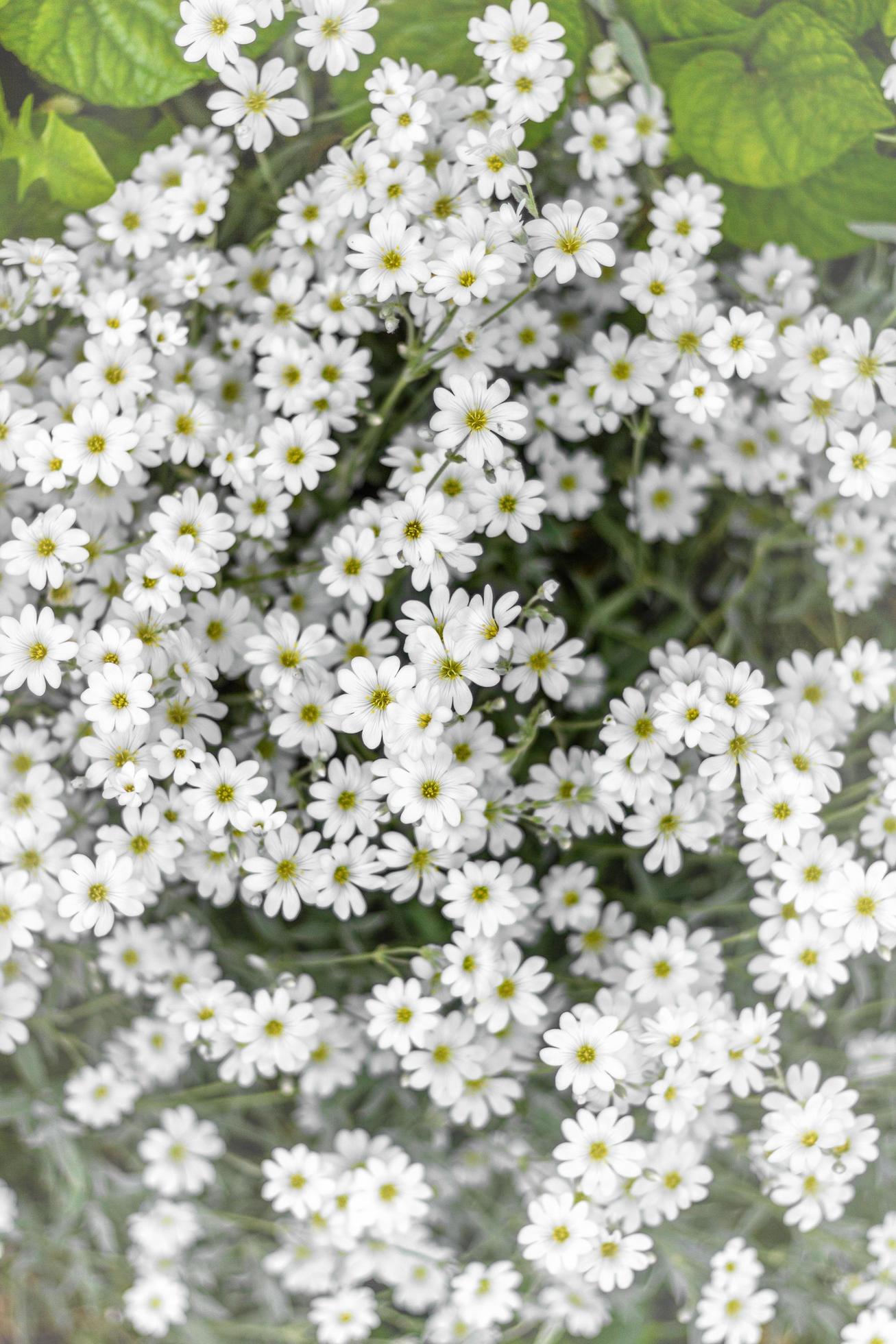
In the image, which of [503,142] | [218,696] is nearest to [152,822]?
[218,696]

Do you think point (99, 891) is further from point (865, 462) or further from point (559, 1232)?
point (865, 462)

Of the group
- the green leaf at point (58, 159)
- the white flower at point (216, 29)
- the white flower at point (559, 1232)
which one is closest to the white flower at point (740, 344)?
the white flower at point (216, 29)

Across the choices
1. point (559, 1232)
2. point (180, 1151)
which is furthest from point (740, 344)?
point (180, 1151)

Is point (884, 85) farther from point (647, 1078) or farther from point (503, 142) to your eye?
point (647, 1078)

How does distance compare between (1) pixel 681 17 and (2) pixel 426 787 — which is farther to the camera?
(1) pixel 681 17

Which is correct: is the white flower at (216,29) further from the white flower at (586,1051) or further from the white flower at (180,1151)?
the white flower at (180,1151)

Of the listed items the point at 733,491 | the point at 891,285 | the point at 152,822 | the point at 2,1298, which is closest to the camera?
the point at 152,822
